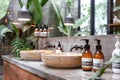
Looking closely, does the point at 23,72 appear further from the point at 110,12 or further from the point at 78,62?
the point at 110,12

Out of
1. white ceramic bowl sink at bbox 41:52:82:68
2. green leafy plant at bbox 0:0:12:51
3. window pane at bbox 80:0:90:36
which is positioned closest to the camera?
white ceramic bowl sink at bbox 41:52:82:68

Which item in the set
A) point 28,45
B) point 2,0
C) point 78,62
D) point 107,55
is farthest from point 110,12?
point 2,0

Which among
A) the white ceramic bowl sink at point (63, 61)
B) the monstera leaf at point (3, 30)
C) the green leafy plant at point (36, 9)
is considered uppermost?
the green leafy plant at point (36, 9)

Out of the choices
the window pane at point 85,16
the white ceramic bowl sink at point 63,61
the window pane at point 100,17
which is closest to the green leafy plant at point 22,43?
the window pane at point 85,16

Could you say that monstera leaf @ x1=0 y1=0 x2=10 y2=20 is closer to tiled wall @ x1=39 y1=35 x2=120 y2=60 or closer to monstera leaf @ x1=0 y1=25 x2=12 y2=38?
monstera leaf @ x1=0 y1=25 x2=12 y2=38

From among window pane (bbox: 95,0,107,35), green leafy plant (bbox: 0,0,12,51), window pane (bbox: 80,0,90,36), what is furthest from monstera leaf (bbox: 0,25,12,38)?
window pane (bbox: 95,0,107,35)

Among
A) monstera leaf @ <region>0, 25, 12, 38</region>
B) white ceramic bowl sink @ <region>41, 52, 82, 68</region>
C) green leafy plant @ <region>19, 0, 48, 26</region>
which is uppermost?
green leafy plant @ <region>19, 0, 48, 26</region>

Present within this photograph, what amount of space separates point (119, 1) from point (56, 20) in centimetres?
115

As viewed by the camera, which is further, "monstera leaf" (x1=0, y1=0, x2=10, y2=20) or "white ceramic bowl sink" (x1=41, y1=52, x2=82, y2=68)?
"monstera leaf" (x1=0, y1=0, x2=10, y2=20)

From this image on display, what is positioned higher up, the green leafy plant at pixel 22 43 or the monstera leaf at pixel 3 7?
the monstera leaf at pixel 3 7

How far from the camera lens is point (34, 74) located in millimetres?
1329

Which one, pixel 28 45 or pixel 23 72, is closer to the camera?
pixel 23 72

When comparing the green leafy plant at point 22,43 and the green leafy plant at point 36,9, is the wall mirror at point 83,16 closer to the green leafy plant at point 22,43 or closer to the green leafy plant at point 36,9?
the green leafy plant at point 36,9

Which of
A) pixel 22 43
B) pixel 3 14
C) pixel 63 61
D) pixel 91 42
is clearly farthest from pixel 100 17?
pixel 3 14
